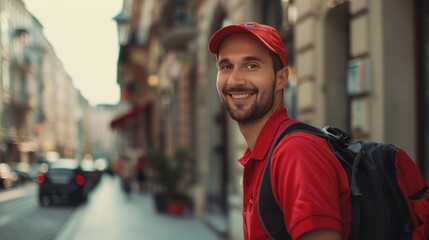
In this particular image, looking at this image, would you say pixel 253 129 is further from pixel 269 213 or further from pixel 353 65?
pixel 353 65

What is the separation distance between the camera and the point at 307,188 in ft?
5.11

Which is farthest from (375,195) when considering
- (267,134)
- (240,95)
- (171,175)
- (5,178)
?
(5,178)

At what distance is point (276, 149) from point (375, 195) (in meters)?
0.29

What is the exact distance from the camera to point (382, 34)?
6.00 meters

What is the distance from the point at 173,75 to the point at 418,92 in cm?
1676

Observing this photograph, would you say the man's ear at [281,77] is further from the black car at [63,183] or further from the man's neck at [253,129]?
the black car at [63,183]

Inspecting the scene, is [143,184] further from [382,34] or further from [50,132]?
[50,132]

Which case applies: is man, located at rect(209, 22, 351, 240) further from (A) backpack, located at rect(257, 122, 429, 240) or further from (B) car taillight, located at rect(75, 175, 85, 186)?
(B) car taillight, located at rect(75, 175, 85, 186)

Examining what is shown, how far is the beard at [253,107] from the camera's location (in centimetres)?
198

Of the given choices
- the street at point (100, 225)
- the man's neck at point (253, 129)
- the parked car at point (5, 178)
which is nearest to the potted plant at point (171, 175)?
the street at point (100, 225)

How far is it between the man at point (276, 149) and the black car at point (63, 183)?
21983 mm

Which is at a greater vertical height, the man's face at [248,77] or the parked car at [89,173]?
the man's face at [248,77]

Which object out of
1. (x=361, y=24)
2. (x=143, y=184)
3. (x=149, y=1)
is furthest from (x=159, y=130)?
(x=361, y=24)

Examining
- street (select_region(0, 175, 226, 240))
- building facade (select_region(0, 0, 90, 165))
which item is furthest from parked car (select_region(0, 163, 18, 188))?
street (select_region(0, 175, 226, 240))
